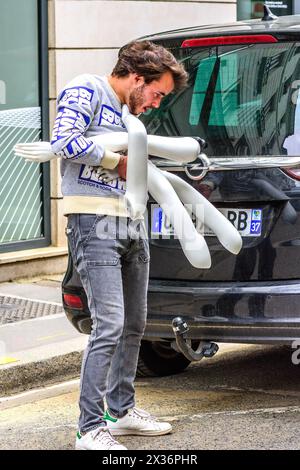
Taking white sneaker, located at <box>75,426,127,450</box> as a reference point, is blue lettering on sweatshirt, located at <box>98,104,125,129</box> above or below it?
above

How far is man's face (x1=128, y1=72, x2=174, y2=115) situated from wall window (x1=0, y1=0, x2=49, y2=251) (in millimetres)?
4573

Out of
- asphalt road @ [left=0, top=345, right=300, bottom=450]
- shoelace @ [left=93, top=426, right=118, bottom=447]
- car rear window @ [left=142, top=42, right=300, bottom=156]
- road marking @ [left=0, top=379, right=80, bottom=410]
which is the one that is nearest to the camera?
shoelace @ [left=93, top=426, right=118, bottom=447]

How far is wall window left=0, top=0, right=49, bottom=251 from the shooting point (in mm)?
9336

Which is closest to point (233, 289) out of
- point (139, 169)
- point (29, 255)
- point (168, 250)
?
point (168, 250)

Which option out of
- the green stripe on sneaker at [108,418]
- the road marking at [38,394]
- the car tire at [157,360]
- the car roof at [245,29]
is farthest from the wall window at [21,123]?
the green stripe on sneaker at [108,418]

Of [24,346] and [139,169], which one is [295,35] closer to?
[139,169]

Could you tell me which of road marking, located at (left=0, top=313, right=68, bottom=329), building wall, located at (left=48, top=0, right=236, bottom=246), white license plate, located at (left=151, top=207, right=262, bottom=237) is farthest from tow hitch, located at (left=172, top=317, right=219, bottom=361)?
building wall, located at (left=48, top=0, right=236, bottom=246)

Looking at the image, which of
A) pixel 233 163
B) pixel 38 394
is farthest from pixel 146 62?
pixel 38 394

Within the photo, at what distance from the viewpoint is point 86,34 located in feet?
32.0

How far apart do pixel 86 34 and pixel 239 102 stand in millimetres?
4268

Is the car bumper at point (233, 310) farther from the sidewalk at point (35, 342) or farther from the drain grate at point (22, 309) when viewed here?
the drain grate at point (22, 309)

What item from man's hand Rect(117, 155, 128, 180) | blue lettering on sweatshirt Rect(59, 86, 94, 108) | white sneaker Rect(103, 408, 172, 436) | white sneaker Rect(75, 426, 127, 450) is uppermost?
blue lettering on sweatshirt Rect(59, 86, 94, 108)

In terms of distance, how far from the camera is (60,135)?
182 inches

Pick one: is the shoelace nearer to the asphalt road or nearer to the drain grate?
the asphalt road
